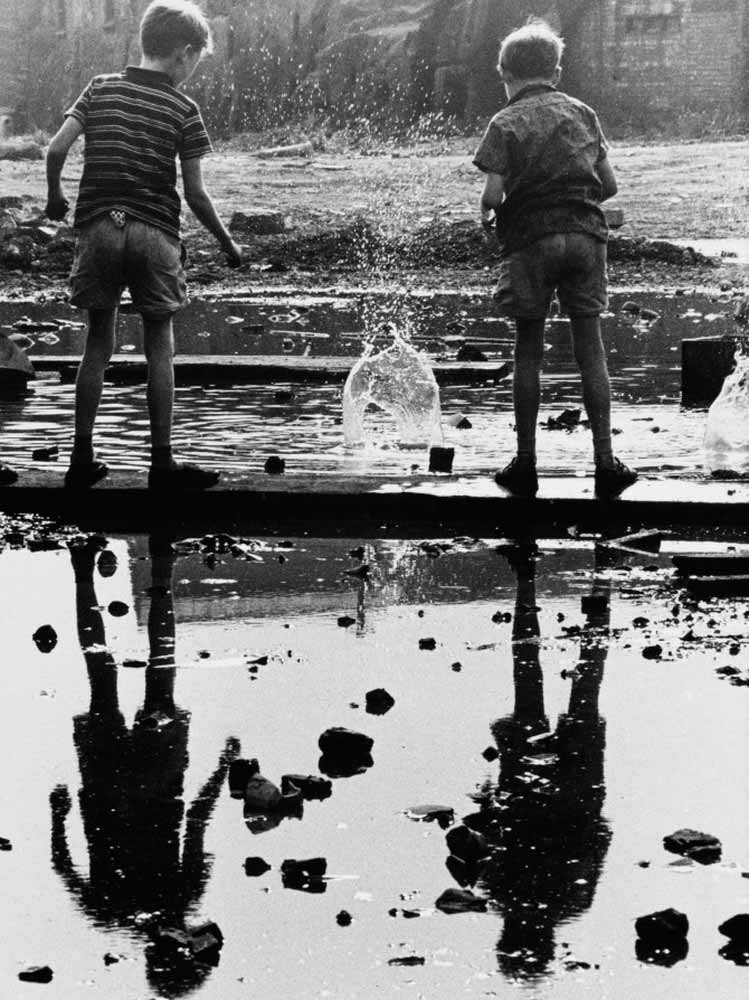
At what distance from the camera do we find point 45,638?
5191mm

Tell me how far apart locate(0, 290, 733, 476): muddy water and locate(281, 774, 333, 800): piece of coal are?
404 centimetres

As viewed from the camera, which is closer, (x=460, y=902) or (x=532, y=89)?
(x=460, y=902)

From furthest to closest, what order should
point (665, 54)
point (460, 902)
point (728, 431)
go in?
point (665, 54) < point (728, 431) < point (460, 902)

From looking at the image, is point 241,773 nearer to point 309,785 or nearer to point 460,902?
point 309,785

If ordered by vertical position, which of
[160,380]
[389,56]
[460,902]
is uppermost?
[389,56]

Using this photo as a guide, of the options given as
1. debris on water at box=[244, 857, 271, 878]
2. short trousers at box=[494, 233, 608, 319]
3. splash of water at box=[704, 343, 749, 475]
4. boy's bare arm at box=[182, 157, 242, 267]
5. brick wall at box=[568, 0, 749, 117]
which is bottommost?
splash of water at box=[704, 343, 749, 475]

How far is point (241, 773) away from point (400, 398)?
19.1 ft

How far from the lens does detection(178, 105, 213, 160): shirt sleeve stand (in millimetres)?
6875

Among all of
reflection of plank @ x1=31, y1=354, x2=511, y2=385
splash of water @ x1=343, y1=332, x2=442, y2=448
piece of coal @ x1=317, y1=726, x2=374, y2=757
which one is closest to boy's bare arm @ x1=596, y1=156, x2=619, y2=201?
splash of water @ x1=343, y1=332, x2=442, y2=448

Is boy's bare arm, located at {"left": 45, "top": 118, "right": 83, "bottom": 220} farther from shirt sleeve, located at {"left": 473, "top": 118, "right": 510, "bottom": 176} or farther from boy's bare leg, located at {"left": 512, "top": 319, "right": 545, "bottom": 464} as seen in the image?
boy's bare leg, located at {"left": 512, "top": 319, "right": 545, "bottom": 464}

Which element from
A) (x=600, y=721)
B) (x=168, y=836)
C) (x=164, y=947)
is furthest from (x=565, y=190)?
(x=164, y=947)

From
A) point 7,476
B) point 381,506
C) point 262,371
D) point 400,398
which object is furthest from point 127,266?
point 262,371

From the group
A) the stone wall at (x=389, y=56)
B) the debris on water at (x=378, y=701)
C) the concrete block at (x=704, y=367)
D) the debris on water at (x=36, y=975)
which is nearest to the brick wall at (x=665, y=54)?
the stone wall at (x=389, y=56)

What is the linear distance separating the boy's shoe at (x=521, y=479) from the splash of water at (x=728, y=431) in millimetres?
1400
